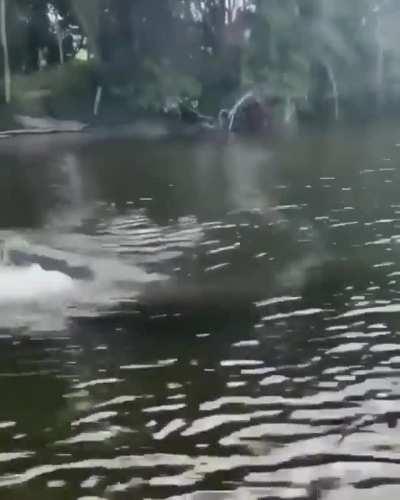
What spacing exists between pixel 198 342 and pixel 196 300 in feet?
1.57

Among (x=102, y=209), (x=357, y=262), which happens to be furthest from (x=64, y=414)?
(x=102, y=209)

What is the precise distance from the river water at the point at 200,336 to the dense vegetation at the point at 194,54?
29.3 inches

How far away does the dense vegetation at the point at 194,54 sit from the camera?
5.91 m

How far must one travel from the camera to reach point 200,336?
3.04m

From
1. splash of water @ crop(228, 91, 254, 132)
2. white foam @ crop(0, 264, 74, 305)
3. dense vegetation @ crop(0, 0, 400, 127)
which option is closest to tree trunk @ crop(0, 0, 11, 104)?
dense vegetation @ crop(0, 0, 400, 127)

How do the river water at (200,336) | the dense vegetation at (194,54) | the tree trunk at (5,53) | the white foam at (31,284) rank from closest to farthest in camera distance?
the river water at (200,336), the white foam at (31,284), the dense vegetation at (194,54), the tree trunk at (5,53)

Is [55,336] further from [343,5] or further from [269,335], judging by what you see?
[343,5]

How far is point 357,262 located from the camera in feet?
12.8

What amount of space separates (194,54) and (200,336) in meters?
3.30

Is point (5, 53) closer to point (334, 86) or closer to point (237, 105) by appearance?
point (237, 105)

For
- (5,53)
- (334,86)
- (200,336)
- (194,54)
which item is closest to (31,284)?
(200,336)

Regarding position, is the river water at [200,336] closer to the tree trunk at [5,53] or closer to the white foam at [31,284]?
the white foam at [31,284]

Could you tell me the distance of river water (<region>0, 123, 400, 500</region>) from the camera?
2.14 m

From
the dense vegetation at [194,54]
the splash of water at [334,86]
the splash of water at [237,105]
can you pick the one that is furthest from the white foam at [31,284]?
the splash of water at [334,86]
